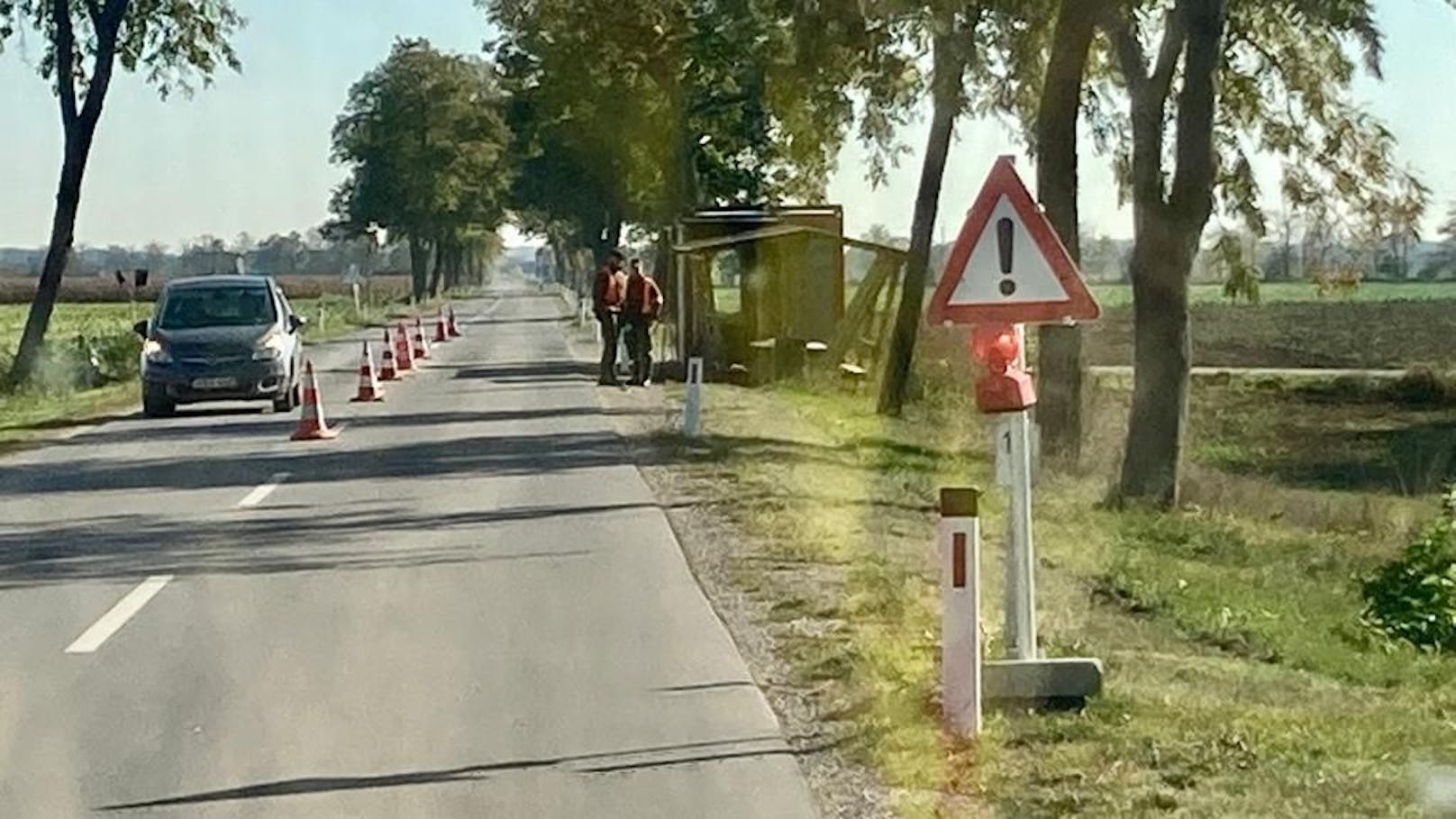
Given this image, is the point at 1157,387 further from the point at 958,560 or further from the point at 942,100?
the point at 958,560

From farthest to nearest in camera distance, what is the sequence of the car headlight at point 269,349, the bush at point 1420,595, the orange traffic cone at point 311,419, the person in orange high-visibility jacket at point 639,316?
the person in orange high-visibility jacket at point 639,316 → the car headlight at point 269,349 → the orange traffic cone at point 311,419 → the bush at point 1420,595

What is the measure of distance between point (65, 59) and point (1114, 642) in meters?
31.0

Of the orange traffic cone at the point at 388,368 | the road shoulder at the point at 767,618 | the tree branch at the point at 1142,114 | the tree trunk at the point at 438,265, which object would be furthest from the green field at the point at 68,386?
the tree trunk at the point at 438,265

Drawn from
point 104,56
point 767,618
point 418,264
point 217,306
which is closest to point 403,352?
point 104,56

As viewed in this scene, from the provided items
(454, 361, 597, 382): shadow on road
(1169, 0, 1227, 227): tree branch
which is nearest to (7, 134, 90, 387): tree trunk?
(454, 361, 597, 382): shadow on road

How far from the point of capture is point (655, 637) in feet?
37.8

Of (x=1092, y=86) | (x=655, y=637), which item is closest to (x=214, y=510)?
(x=655, y=637)

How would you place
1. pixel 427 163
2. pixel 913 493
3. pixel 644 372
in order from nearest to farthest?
pixel 913 493 < pixel 644 372 < pixel 427 163

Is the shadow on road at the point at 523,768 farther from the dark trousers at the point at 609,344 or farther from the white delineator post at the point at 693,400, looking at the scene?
the dark trousers at the point at 609,344

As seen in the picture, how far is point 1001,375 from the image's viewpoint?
9.76m

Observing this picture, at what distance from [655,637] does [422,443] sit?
45.4 feet

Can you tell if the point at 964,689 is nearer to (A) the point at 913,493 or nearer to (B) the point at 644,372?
(A) the point at 913,493

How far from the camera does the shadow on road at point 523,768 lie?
8.16 meters

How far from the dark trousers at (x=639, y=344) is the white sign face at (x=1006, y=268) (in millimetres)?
25325
